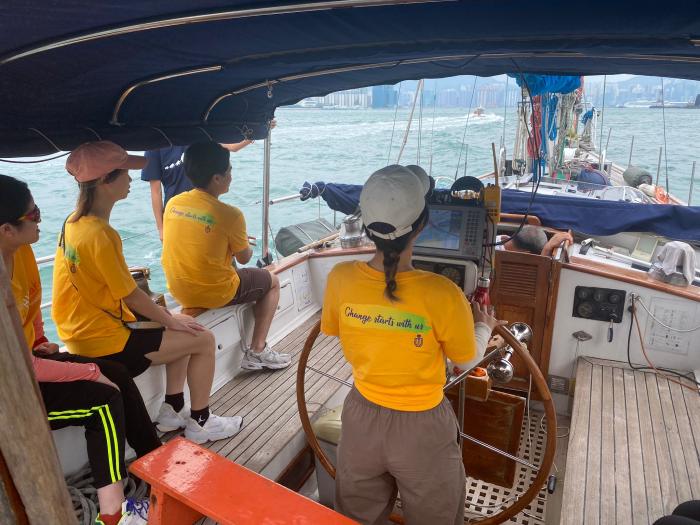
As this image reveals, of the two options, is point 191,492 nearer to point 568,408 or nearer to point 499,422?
point 499,422

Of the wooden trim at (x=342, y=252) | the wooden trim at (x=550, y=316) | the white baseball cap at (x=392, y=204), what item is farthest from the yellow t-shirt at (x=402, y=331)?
the wooden trim at (x=342, y=252)

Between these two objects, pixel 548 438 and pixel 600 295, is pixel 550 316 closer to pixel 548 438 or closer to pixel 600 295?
pixel 600 295

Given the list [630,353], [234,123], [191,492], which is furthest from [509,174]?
[191,492]

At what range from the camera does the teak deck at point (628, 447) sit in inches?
76.0

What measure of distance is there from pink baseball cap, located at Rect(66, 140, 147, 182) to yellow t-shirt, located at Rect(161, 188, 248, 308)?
543 mm

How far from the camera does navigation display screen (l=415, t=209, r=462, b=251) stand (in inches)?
74.8

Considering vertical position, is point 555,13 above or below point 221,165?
above

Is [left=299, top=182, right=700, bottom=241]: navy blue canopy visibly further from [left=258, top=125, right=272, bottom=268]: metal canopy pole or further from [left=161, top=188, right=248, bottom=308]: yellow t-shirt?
[left=161, top=188, right=248, bottom=308]: yellow t-shirt

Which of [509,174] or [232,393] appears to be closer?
[232,393]

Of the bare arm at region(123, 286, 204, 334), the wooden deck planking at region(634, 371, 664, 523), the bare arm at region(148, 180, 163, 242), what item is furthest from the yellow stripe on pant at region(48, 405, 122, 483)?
the bare arm at region(148, 180, 163, 242)

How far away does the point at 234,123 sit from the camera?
103 inches

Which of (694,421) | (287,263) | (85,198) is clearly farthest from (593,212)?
(85,198)

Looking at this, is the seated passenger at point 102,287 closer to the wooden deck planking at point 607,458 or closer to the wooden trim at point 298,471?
the wooden trim at point 298,471

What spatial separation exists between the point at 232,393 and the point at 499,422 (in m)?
1.29
